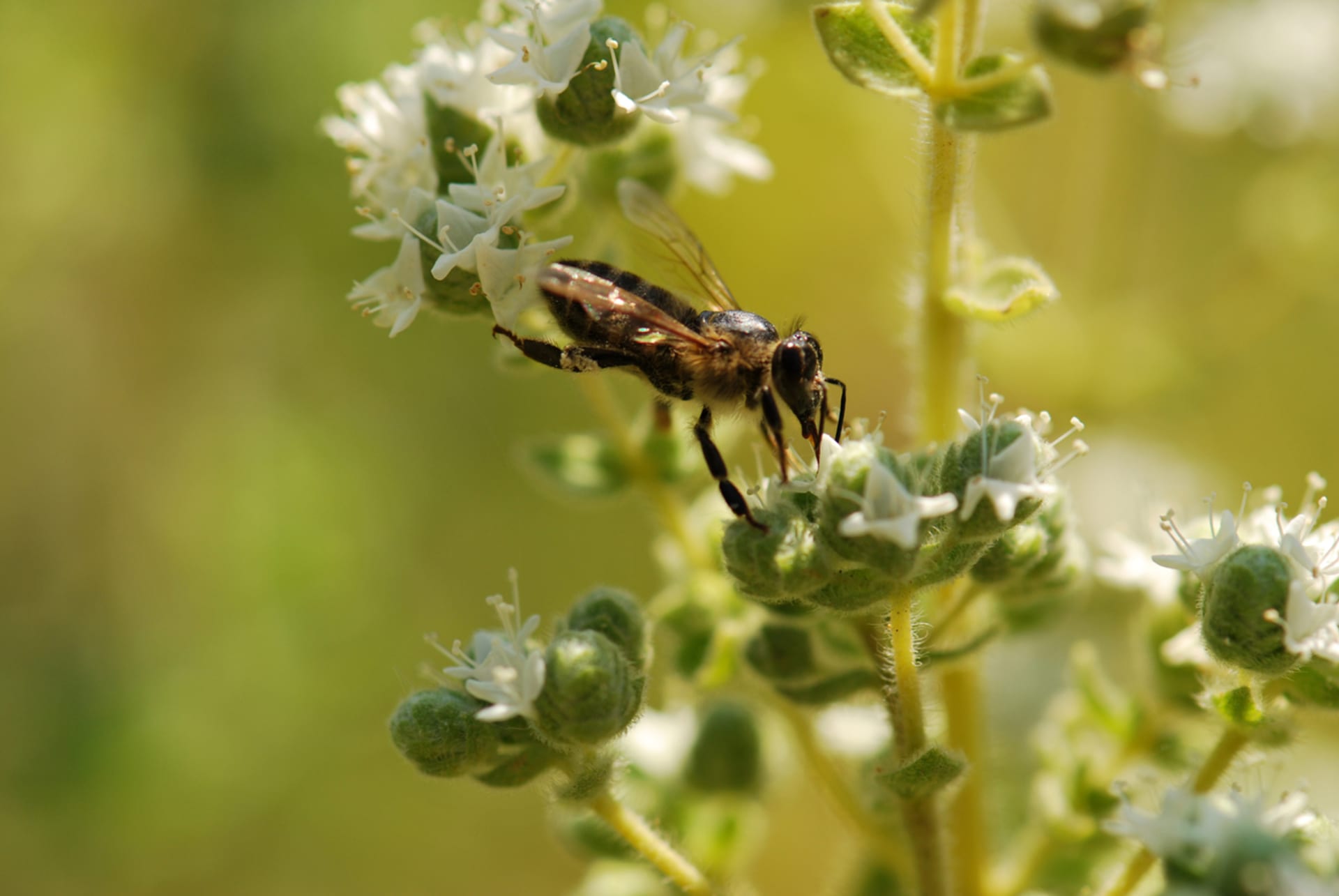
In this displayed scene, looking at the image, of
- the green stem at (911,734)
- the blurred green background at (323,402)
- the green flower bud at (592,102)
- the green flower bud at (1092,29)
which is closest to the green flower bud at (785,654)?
the green stem at (911,734)

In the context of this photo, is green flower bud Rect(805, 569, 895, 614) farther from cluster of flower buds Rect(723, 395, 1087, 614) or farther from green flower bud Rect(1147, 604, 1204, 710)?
green flower bud Rect(1147, 604, 1204, 710)

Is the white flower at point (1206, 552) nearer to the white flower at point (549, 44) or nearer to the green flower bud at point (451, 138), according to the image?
the white flower at point (549, 44)

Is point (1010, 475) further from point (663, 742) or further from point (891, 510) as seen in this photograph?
point (663, 742)

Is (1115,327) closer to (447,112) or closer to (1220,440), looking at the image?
(1220,440)

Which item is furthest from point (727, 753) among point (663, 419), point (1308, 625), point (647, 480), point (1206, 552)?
point (1308, 625)

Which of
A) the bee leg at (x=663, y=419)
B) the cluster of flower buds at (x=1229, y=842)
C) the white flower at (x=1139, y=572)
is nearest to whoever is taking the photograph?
the cluster of flower buds at (x=1229, y=842)

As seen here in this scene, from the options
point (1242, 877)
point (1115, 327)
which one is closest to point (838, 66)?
point (1242, 877)

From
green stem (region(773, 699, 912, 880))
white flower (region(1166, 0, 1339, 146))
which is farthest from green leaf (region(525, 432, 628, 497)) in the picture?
white flower (region(1166, 0, 1339, 146))
